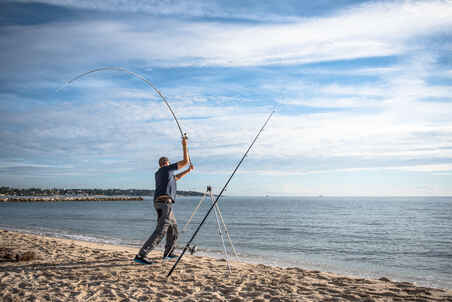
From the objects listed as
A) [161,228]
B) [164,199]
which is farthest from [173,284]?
[164,199]

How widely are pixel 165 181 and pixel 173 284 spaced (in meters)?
1.84

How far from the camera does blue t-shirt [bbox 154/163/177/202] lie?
20.8ft

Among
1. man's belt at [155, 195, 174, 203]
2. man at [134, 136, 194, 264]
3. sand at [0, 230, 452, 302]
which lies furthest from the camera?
man's belt at [155, 195, 174, 203]

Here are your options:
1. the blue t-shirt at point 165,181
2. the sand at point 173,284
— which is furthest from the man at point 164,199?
the sand at point 173,284

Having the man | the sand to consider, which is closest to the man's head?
the man

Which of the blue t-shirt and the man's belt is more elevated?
the blue t-shirt

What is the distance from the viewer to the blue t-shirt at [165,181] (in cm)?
633

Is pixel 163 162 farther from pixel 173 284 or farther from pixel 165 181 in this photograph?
pixel 173 284

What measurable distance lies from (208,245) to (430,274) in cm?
808

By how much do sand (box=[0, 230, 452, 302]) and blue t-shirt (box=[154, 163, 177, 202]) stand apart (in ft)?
4.62

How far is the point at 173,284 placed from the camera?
5.37 meters

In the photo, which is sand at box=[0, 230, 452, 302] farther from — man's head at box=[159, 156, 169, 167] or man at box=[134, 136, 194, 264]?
man's head at box=[159, 156, 169, 167]

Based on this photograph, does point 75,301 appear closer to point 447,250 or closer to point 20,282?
point 20,282

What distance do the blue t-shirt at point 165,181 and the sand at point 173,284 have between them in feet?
4.62
